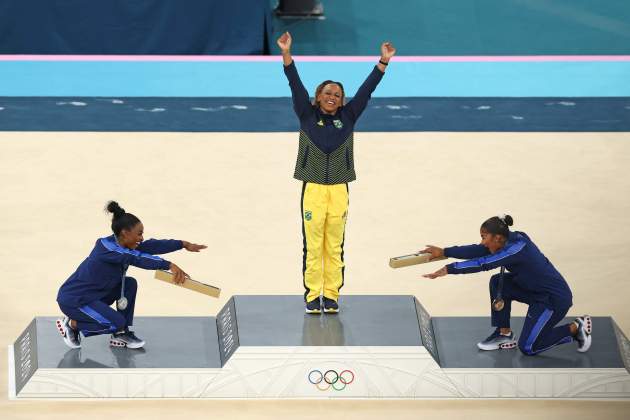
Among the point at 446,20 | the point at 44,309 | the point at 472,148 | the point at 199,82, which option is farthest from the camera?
the point at 446,20

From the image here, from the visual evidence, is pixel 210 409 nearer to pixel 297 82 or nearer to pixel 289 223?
pixel 297 82

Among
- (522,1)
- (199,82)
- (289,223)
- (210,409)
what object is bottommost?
(210,409)

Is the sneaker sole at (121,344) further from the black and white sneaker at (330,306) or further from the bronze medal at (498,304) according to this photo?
the bronze medal at (498,304)

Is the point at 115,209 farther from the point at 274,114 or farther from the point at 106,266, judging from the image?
the point at 274,114

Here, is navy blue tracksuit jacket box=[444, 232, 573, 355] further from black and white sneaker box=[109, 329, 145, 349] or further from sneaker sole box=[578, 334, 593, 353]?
black and white sneaker box=[109, 329, 145, 349]

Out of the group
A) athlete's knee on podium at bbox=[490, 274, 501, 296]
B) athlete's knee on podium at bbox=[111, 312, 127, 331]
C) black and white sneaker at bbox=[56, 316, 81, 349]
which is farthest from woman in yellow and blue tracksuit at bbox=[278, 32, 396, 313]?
black and white sneaker at bbox=[56, 316, 81, 349]

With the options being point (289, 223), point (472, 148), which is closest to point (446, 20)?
point (472, 148)

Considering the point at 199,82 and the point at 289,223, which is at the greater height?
the point at 199,82

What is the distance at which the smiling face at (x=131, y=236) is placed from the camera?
812 cm

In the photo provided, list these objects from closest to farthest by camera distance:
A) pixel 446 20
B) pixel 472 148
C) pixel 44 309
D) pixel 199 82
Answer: pixel 44 309, pixel 472 148, pixel 199 82, pixel 446 20

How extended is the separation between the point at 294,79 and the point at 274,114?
5972mm

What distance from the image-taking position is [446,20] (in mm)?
15781

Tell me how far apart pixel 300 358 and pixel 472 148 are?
225 inches

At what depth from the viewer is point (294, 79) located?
8180 millimetres
